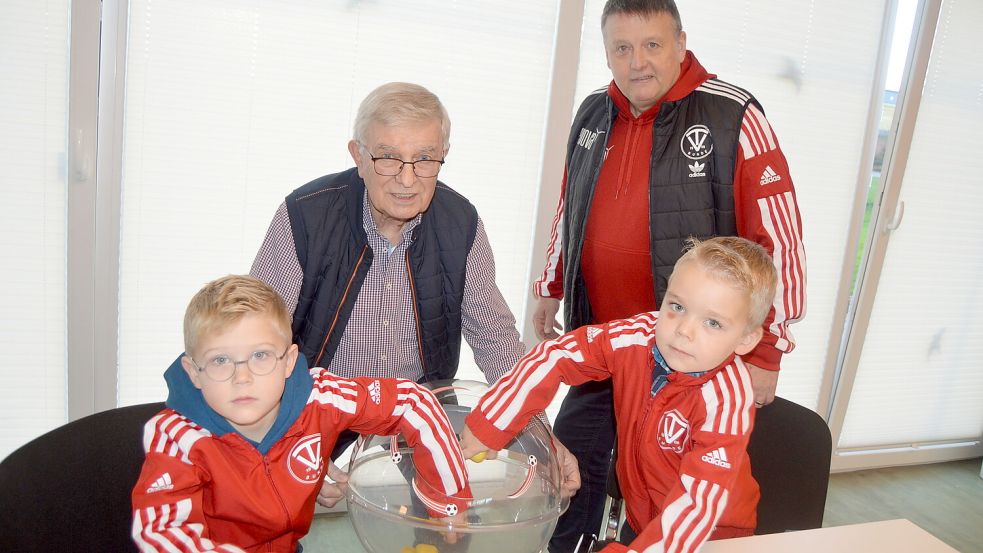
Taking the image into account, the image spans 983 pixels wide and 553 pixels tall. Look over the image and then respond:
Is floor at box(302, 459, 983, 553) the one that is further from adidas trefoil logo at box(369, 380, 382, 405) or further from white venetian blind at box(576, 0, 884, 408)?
adidas trefoil logo at box(369, 380, 382, 405)

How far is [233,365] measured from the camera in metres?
1.24

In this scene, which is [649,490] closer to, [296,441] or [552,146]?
[296,441]

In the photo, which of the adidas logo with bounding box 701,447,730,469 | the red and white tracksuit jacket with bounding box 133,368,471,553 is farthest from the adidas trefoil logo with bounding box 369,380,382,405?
the adidas logo with bounding box 701,447,730,469

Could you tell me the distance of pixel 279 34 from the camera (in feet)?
7.85

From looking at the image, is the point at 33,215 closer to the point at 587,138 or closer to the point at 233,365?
the point at 233,365

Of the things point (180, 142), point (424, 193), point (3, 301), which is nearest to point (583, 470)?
point (424, 193)

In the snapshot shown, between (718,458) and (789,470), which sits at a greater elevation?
(718,458)

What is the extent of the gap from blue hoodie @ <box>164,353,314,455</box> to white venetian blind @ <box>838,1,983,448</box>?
10.4 feet

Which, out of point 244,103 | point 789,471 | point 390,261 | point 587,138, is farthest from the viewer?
point 244,103

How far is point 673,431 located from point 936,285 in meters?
2.92

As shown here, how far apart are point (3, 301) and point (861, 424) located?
12.7ft

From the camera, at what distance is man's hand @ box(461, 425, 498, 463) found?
1381mm

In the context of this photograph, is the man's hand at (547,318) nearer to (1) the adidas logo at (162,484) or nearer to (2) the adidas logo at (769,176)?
(2) the adidas logo at (769,176)

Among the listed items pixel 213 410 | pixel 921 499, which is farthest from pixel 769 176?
pixel 921 499
